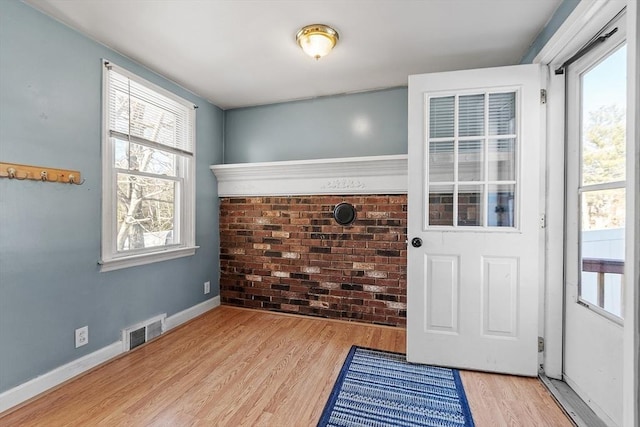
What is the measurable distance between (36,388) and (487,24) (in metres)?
3.65

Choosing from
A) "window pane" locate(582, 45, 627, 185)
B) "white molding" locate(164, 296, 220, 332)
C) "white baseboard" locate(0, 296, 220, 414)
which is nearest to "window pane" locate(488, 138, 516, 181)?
"window pane" locate(582, 45, 627, 185)

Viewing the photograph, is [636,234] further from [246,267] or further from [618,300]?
[246,267]

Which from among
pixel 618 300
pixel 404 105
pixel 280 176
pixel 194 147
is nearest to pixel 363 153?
pixel 404 105

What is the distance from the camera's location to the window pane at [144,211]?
2363 mm

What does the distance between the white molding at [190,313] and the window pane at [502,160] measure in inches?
117

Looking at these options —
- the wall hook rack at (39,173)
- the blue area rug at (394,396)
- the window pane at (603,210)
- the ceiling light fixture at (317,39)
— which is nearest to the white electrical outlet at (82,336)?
the wall hook rack at (39,173)

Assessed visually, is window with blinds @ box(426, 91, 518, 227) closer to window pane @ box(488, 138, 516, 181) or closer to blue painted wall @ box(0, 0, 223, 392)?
window pane @ box(488, 138, 516, 181)

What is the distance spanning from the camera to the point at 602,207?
1569 mm

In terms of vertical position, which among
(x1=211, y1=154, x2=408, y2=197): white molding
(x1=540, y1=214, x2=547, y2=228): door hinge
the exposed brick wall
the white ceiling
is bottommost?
the exposed brick wall

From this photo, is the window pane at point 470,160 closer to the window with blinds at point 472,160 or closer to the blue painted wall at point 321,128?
the window with blinds at point 472,160

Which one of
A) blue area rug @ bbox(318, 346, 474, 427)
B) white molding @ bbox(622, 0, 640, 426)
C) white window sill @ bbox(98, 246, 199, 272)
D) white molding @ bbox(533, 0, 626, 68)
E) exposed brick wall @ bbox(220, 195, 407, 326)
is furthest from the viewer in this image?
exposed brick wall @ bbox(220, 195, 407, 326)

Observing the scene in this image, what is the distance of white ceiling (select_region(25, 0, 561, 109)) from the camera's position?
5.72ft

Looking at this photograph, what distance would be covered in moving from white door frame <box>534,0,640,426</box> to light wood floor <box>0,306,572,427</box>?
523mm

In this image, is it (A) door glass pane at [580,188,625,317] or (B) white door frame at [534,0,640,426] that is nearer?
(B) white door frame at [534,0,640,426]
